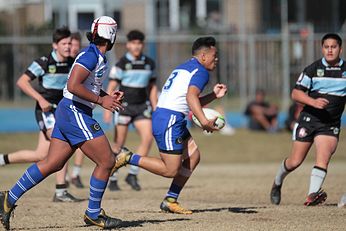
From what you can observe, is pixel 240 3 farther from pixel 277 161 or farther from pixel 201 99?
pixel 201 99

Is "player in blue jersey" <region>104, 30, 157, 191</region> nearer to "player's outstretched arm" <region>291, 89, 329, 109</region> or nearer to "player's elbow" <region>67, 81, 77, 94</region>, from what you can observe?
"player's outstretched arm" <region>291, 89, 329, 109</region>

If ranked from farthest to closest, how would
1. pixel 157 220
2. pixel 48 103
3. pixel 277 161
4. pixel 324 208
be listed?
pixel 277 161 → pixel 48 103 → pixel 324 208 → pixel 157 220

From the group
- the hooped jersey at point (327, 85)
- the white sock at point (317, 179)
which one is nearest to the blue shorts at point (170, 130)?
the hooped jersey at point (327, 85)

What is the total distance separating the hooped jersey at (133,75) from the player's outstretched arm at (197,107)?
431 cm

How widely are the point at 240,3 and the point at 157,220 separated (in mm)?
21027

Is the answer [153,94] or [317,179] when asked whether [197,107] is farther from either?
[153,94]

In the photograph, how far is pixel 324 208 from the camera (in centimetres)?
1103

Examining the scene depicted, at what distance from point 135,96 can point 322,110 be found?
378 cm

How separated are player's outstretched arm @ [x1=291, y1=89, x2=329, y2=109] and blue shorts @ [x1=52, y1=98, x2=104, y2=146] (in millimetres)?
3094

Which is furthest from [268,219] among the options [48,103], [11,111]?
[11,111]

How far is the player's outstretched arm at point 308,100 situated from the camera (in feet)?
36.0

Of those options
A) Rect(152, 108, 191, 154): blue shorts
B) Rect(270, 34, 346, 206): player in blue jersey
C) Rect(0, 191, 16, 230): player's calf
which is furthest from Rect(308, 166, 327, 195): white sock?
Rect(0, 191, 16, 230): player's calf

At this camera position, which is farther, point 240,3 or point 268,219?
point 240,3

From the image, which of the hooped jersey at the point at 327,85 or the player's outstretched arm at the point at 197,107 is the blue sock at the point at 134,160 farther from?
the hooped jersey at the point at 327,85
